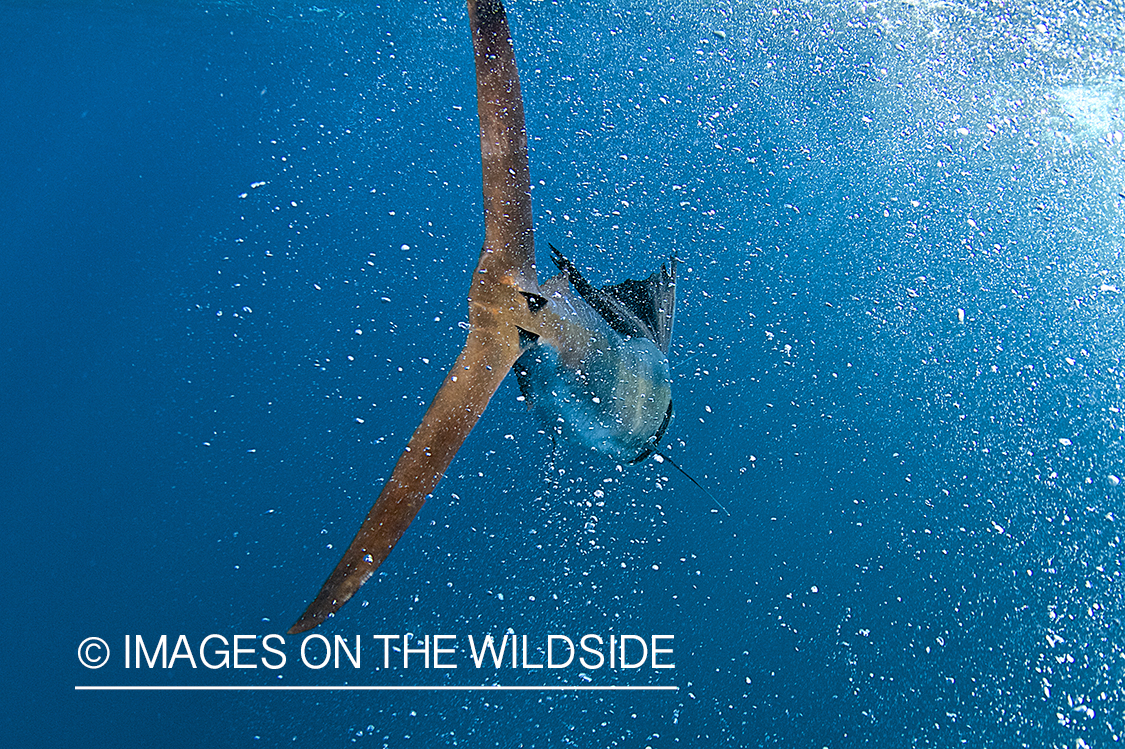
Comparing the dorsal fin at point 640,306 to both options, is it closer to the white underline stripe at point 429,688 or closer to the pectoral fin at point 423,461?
the pectoral fin at point 423,461

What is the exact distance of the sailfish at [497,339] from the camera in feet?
5.52

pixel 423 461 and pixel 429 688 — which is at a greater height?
pixel 429 688

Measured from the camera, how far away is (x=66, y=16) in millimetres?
11562

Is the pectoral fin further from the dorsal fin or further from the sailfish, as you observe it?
the dorsal fin

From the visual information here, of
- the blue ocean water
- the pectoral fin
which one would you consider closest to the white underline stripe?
the blue ocean water

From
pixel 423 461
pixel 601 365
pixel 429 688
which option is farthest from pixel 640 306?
pixel 429 688

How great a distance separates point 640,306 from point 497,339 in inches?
70.3

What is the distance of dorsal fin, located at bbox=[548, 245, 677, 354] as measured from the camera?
117 inches

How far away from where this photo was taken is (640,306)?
11.8 feet

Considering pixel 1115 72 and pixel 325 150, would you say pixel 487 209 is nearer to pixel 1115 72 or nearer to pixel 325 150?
pixel 1115 72

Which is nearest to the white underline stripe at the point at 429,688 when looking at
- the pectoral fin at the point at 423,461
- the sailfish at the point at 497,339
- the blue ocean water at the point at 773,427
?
the blue ocean water at the point at 773,427

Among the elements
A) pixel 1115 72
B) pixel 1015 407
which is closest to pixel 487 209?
pixel 1015 407

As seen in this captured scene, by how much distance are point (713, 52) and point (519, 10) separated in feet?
10.3

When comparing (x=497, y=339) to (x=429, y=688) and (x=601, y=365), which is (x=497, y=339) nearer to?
(x=601, y=365)
